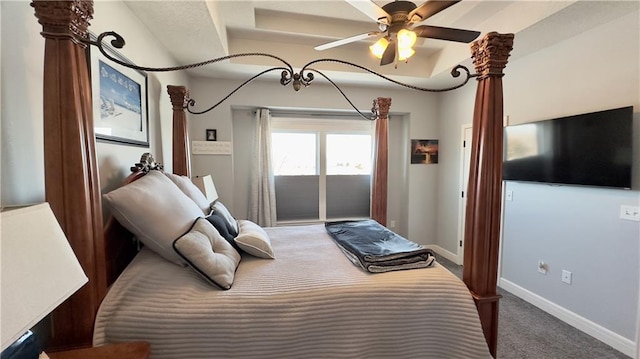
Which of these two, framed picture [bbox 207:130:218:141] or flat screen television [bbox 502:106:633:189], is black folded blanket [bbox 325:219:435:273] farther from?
framed picture [bbox 207:130:218:141]

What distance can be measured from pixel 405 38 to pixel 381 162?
4.43 ft

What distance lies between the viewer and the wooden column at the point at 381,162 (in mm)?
2805

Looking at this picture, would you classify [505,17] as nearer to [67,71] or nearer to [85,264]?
[67,71]

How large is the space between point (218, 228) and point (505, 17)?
304 centimetres

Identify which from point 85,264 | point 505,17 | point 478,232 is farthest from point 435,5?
point 85,264

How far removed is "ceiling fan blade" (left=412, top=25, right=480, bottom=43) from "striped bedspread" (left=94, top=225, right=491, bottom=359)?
1.49m

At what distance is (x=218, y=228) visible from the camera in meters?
1.66

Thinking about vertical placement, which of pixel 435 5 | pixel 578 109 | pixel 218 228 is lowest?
pixel 218 228

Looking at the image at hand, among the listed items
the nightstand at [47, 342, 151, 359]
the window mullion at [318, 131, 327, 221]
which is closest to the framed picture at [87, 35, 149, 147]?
the nightstand at [47, 342, 151, 359]

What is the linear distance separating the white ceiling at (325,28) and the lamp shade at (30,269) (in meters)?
1.77

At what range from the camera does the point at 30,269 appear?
595 mm

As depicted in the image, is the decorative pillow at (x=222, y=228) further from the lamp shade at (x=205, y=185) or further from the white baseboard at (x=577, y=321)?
the white baseboard at (x=577, y=321)

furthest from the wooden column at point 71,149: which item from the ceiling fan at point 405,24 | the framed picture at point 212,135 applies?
the framed picture at point 212,135

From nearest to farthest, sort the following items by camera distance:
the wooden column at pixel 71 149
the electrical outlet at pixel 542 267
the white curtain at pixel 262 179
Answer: the wooden column at pixel 71 149, the electrical outlet at pixel 542 267, the white curtain at pixel 262 179
